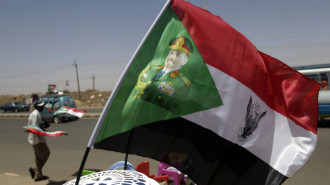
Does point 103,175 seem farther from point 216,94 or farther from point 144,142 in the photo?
point 216,94

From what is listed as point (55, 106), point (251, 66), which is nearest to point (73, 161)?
point (251, 66)

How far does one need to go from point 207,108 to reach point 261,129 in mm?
568

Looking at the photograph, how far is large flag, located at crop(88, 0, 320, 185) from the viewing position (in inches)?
76.7

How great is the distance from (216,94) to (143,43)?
0.76 m

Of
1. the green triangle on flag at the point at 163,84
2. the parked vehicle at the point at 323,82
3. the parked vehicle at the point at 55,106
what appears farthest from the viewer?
the parked vehicle at the point at 55,106

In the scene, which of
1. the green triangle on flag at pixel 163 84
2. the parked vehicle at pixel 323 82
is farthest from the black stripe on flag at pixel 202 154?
the parked vehicle at pixel 323 82

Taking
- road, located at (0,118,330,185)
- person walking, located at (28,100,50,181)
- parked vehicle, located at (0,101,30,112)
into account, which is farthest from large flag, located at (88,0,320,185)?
parked vehicle, located at (0,101,30,112)

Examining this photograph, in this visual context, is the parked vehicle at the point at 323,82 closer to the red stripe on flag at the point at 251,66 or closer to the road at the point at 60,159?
the road at the point at 60,159

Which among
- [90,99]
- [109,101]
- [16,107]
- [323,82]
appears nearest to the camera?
[109,101]

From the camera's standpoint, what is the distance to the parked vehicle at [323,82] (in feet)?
36.2

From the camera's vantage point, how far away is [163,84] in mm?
1948

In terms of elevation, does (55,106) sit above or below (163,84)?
below

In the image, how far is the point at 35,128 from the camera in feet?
16.6

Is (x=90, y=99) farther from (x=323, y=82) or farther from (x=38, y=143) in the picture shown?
(x=38, y=143)
